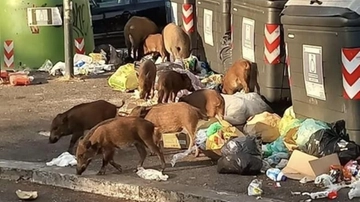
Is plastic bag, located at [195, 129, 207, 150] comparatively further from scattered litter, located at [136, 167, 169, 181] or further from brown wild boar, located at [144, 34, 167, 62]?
brown wild boar, located at [144, 34, 167, 62]

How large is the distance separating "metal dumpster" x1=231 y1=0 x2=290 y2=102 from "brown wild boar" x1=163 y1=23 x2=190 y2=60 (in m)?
2.74

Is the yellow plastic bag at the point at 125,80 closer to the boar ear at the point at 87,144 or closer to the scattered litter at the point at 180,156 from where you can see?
the scattered litter at the point at 180,156

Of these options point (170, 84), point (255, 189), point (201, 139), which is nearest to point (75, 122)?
point (201, 139)

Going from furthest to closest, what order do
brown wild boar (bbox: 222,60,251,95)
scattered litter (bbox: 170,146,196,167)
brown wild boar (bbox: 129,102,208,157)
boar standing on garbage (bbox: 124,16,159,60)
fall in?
boar standing on garbage (bbox: 124,16,159,60), brown wild boar (bbox: 222,60,251,95), brown wild boar (bbox: 129,102,208,157), scattered litter (bbox: 170,146,196,167)

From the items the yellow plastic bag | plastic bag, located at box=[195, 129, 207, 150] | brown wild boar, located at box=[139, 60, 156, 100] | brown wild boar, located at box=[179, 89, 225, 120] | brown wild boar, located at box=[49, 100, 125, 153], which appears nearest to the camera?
plastic bag, located at box=[195, 129, 207, 150]

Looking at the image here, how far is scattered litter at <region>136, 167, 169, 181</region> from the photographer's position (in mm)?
7848

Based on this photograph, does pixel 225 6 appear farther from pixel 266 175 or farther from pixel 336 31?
pixel 266 175

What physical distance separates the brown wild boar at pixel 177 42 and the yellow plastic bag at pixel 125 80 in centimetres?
102

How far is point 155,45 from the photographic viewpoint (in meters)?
15.0

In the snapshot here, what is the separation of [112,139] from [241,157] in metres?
1.19

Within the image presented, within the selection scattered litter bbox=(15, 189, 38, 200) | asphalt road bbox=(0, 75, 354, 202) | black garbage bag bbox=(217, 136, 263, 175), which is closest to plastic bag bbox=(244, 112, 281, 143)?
asphalt road bbox=(0, 75, 354, 202)

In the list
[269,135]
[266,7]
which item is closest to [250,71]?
[266,7]

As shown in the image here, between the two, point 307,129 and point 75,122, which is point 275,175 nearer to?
point 307,129

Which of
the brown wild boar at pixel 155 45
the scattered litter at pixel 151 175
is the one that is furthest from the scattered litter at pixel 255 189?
the brown wild boar at pixel 155 45
